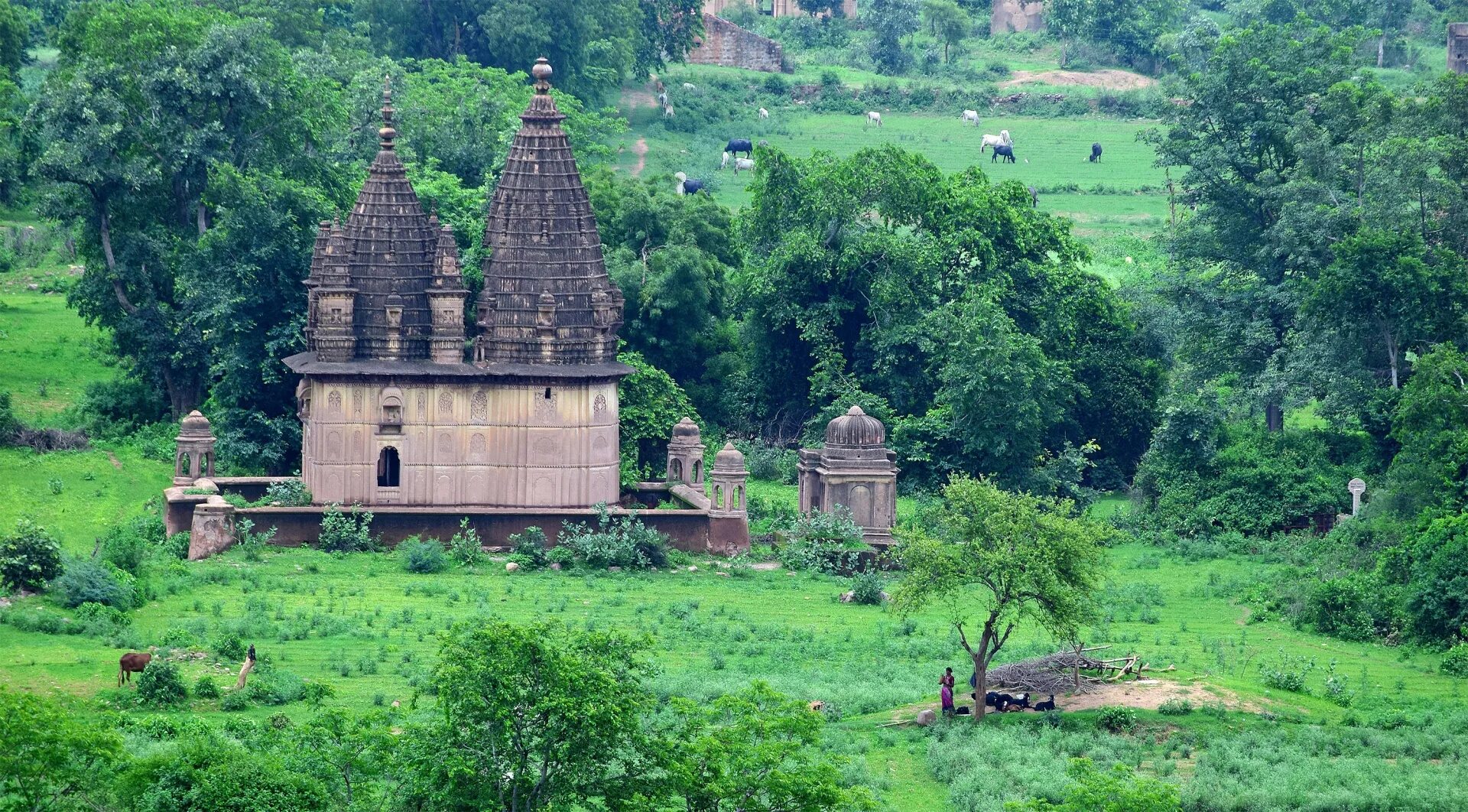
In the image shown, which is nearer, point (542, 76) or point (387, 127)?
point (387, 127)

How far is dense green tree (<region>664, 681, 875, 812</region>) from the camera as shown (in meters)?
43.0

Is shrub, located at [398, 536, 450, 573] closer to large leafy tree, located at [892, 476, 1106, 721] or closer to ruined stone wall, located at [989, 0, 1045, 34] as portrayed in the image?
large leafy tree, located at [892, 476, 1106, 721]

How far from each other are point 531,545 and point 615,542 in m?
1.73

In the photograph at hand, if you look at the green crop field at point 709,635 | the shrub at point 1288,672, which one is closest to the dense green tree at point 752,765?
the green crop field at point 709,635

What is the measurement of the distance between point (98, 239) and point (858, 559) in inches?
865

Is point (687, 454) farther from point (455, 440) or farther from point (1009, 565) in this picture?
point (1009, 565)

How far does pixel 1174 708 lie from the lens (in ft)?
170

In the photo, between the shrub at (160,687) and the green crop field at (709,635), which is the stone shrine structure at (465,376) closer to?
the green crop field at (709,635)

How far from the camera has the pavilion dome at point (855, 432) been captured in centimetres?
6625

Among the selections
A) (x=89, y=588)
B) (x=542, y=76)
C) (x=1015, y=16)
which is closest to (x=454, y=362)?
(x=542, y=76)

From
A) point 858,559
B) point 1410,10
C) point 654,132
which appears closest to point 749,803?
point 858,559

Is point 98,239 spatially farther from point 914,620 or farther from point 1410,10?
point 1410,10

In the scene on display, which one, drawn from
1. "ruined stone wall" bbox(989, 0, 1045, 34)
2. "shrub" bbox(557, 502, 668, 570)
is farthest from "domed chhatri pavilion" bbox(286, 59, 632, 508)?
"ruined stone wall" bbox(989, 0, 1045, 34)

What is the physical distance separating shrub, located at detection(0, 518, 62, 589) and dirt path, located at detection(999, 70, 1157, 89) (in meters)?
61.0
